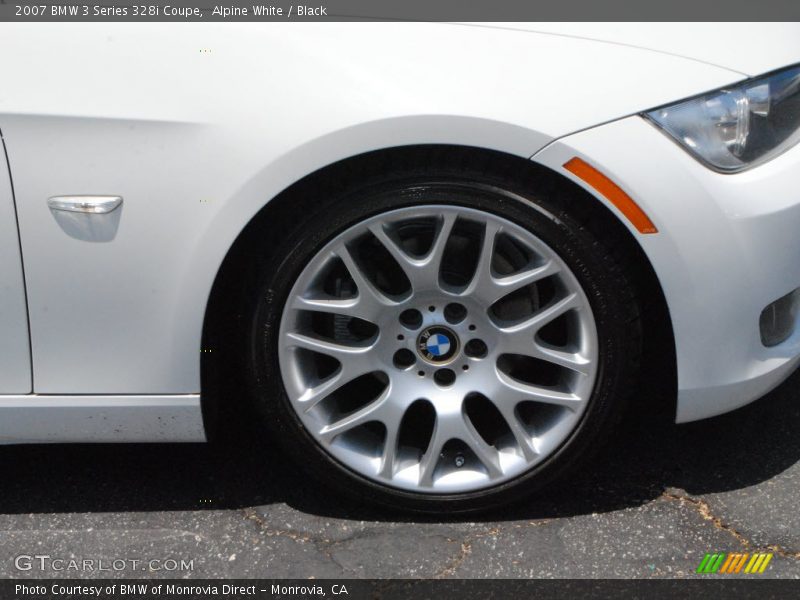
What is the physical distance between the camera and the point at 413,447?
276cm

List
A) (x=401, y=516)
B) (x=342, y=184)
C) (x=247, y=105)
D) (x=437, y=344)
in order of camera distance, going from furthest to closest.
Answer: (x=401, y=516) → (x=437, y=344) → (x=342, y=184) → (x=247, y=105)

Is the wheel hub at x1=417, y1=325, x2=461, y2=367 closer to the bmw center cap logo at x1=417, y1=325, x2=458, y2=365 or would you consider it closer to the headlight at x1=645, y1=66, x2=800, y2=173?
the bmw center cap logo at x1=417, y1=325, x2=458, y2=365

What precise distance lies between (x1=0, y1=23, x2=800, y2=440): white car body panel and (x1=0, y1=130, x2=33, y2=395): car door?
0.03 m

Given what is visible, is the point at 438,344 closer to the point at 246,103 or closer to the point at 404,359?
the point at 404,359

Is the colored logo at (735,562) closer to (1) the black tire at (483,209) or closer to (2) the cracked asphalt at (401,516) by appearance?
(2) the cracked asphalt at (401,516)

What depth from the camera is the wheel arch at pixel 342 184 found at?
2.46 metres

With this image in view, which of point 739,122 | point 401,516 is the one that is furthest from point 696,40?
point 401,516

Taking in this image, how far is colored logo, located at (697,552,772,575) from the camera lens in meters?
2.47

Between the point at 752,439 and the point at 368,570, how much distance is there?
1118mm

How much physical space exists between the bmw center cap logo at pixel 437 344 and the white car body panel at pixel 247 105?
0.46 metres

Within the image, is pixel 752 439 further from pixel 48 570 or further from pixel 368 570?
pixel 48 570

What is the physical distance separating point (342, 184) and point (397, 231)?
0.17 meters

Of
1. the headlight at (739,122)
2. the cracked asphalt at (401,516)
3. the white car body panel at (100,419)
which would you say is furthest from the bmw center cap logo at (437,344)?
the headlight at (739,122)

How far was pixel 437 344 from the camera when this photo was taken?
8.52ft
